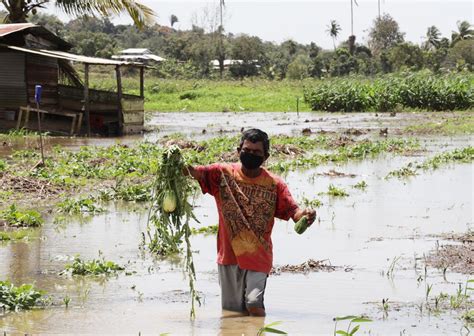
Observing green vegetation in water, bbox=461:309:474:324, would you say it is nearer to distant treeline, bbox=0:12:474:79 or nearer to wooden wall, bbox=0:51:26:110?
wooden wall, bbox=0:51:26:110

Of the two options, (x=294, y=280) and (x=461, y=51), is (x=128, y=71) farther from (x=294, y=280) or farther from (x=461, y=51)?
(x=294, y=280)

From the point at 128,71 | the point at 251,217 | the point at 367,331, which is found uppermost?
the point at 128,71

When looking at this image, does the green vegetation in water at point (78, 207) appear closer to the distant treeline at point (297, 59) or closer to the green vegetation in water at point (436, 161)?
the green vegetation in water at point (436, 161)

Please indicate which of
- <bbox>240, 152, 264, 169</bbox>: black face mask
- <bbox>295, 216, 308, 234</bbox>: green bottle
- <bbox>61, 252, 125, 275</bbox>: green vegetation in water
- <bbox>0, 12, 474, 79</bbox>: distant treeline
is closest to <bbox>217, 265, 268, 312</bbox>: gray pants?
<bbox>295, 216, 308, 234</bbox>: green bottle

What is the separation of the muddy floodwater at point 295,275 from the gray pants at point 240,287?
0.11 metres

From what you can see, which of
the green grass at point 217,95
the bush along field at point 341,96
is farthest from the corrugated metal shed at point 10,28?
the bush along field at point 341,96

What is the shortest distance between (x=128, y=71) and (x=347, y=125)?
37213 millimetres

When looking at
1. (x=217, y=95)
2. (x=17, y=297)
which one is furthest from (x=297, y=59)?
(x=17, y=297)

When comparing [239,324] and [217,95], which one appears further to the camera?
[217,95]

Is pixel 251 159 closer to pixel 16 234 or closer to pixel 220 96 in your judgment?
pixel 16 234

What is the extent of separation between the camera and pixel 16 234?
1053 centimetres

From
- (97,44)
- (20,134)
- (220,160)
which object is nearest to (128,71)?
(97,44)

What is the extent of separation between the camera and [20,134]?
76.3ft

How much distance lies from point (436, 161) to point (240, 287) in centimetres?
1255
